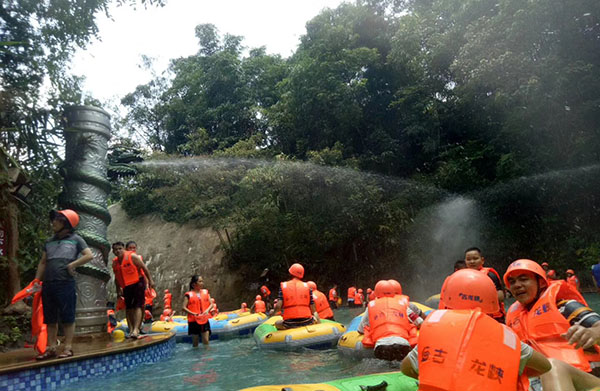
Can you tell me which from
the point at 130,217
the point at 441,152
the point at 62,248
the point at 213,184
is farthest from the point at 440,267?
the point at 130,217

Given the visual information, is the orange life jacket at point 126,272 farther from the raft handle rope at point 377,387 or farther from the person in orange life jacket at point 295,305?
the raft handle rope at point 377,387

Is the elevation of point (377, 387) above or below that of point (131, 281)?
below

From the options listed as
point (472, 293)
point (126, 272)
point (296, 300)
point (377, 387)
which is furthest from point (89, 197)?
point (472, 293)

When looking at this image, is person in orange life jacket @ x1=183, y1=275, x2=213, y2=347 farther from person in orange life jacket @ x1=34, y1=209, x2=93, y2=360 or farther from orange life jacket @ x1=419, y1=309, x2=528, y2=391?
orange life jacket @ x1=419, y1=309, x2=528, y2=391

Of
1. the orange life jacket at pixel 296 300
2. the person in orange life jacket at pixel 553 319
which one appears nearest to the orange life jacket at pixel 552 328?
the person in orange life jacket at pixel 553 319

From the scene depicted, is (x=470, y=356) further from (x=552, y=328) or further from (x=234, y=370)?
(x=234, y=370)

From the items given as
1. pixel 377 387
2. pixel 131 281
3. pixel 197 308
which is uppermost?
pixel 131 281

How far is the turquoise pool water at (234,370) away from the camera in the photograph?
5551 mm

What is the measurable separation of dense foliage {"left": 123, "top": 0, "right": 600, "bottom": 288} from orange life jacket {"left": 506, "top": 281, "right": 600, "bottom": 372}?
15306 mm

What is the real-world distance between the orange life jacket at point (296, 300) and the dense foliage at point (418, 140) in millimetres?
12210

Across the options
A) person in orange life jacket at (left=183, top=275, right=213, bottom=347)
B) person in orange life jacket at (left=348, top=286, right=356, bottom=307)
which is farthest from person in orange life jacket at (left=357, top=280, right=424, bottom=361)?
person in orange life jacket at (left=348, top=286, right=356, bottom=307)

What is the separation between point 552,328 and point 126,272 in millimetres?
6179

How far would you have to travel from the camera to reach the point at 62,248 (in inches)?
209

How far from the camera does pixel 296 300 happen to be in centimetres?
880
